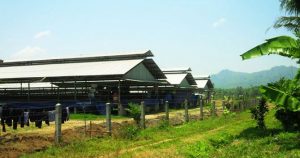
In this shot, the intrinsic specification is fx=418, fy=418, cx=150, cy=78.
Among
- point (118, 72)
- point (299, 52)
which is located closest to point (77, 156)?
point (299, 52)

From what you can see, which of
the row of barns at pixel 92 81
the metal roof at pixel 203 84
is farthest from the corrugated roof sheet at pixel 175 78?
the metal roof at pixel 203 84

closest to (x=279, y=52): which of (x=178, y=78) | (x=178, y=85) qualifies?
(x=178, y=85)

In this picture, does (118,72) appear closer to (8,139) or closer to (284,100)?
(8,139)

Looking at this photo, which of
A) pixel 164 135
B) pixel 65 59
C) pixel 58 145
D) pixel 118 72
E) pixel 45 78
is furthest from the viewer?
pixel 65 59

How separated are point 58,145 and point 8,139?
6.01 feet

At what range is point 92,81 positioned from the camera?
131 feet

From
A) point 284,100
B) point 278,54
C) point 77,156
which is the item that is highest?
point 278,54

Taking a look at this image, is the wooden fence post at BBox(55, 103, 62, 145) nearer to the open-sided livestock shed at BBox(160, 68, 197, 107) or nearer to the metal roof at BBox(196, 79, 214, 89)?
the open-sided livestock shed at BBox(160, 68, 197, 107)

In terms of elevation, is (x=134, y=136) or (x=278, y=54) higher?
→ (x=278, y=54)

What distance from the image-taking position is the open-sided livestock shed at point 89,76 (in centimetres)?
3344

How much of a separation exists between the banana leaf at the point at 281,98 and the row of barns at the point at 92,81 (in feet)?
47.3

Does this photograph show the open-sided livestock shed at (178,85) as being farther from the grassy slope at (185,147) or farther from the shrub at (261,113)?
the grassy slope at (185,147)

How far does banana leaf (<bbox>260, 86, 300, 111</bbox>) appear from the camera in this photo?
12.3 meters

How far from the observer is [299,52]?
12273 millimetres
